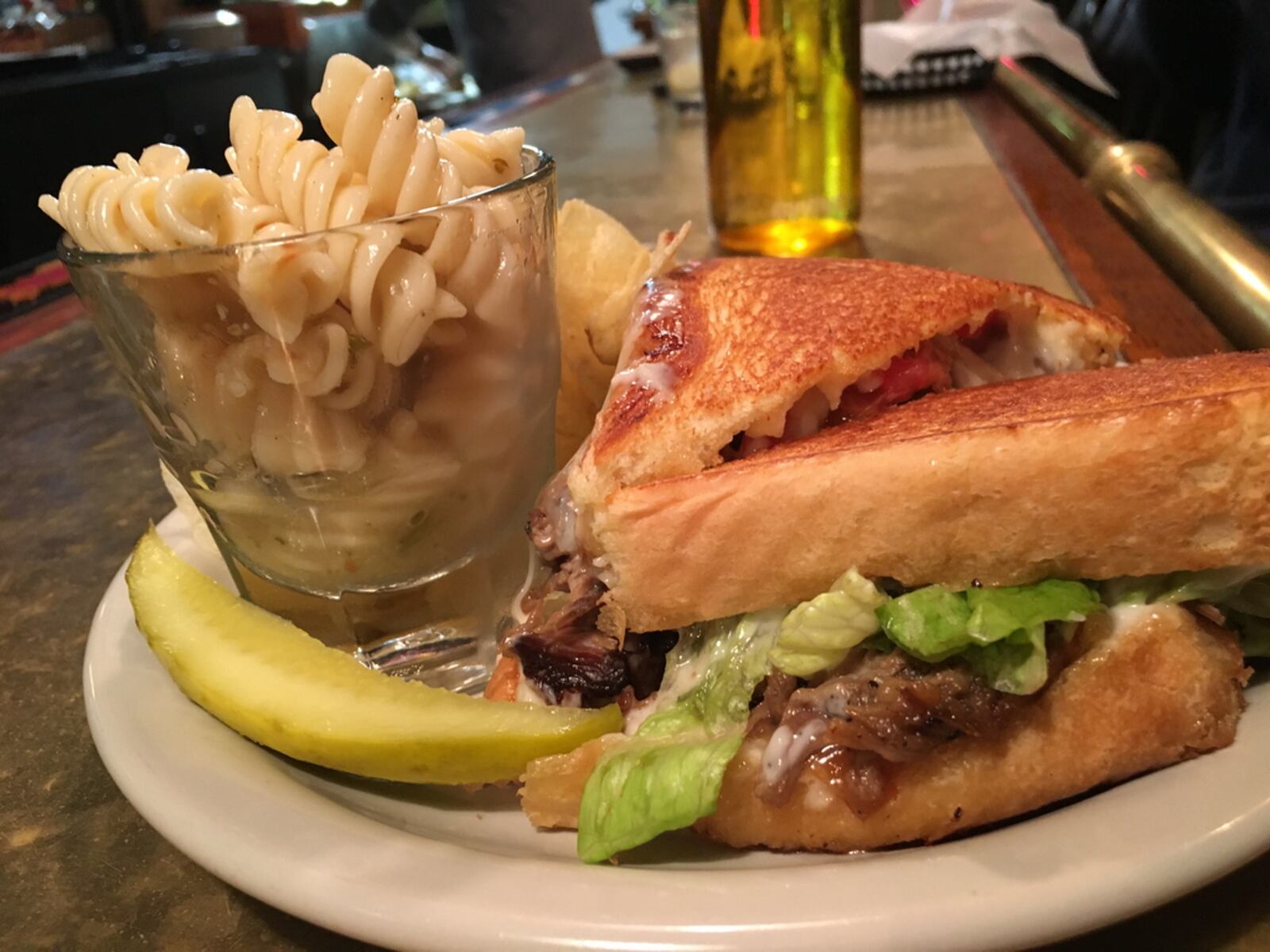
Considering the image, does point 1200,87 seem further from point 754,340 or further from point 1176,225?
point 754,340

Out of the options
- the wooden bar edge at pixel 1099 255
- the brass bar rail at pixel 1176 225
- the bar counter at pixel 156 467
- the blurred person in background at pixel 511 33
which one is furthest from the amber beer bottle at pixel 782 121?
the blurred person in background at pixel 511 33

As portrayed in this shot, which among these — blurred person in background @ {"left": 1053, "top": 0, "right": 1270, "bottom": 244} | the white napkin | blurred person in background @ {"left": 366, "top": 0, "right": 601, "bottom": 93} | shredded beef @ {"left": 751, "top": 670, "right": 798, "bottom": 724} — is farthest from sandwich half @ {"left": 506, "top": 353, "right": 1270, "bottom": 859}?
blurred person in background @ {"left": 366, "top": 0, "right": 601, "bottom": 93}

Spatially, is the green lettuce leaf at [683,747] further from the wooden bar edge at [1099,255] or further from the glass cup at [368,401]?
the wooden bar edge at [1099,255]

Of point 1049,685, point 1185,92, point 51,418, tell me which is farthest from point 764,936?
point 1185,92

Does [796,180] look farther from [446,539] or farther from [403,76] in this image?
[403,76]

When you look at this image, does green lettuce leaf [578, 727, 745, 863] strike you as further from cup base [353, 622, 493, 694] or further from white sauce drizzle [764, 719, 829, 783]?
cup base [353, 622, 493, 694]

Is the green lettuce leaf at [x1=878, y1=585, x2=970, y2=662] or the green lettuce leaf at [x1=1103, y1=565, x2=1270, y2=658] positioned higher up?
the green lettuce leaf at [x1=878, y1=585, x2=970, y2=662]
